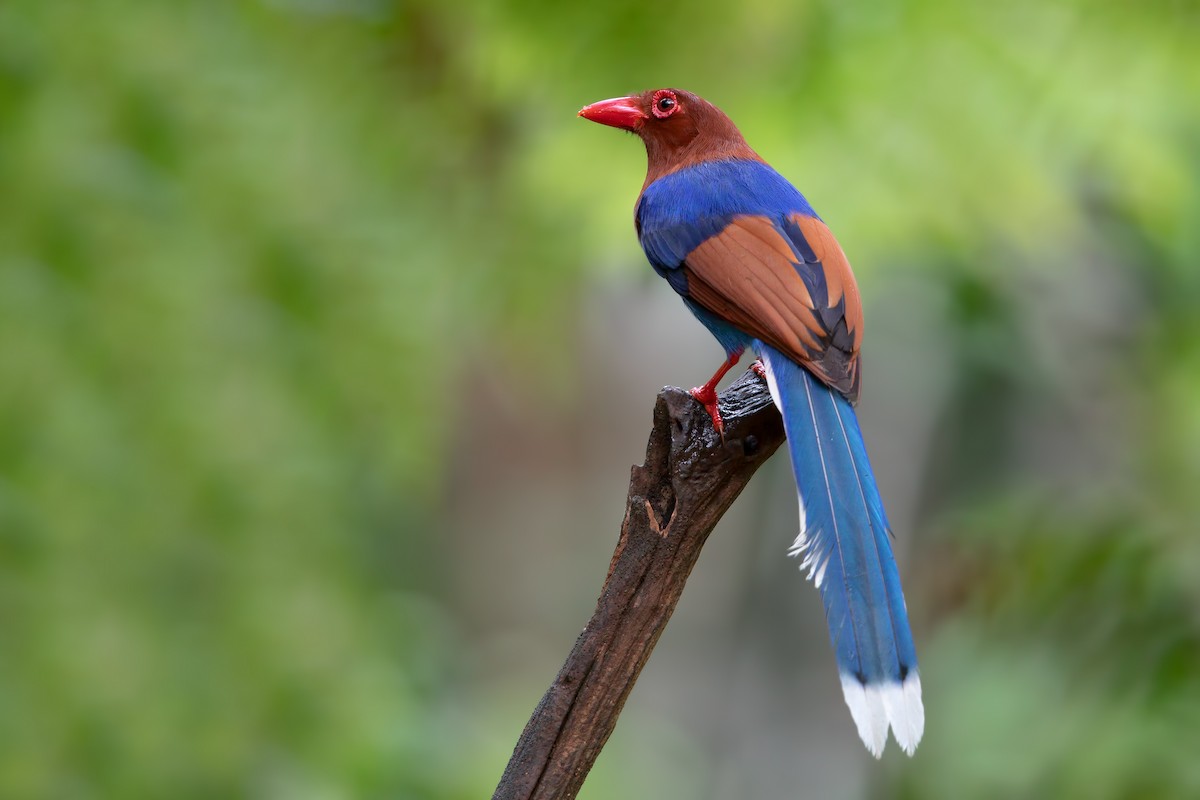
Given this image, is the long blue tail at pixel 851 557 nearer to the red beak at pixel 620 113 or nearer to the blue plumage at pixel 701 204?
the blue plumage at pixel 701 204

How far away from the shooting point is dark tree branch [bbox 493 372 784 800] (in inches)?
71.0

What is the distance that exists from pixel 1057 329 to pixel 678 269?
3.88m

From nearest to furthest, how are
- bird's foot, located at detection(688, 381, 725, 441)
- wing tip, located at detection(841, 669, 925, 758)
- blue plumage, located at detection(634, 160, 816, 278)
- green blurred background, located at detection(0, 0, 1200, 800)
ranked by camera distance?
wing tip, located at detection(841, 669, 925, 758) < bird's foot, located at detection(688, 381, 725, 441) < blue plumage, located at detection(634, 160, 816, 278) < green blurred background, located at detection(0, 0, 1200, 800)

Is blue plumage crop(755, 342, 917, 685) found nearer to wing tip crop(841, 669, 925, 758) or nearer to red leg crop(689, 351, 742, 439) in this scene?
wing tip crop(841, 669, 925, 758)

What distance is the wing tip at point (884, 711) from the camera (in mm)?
1794

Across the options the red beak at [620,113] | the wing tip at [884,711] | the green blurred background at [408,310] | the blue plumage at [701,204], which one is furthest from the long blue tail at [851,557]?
the green blurred background at [408,310]

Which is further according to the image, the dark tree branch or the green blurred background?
the green blurred background

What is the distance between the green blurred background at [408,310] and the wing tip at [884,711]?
1.78 metres

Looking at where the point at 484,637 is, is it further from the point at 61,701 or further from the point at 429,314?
the point at 61,701

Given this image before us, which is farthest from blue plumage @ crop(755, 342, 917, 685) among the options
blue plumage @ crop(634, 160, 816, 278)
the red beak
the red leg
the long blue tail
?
the red beak

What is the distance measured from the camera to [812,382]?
86.7 inches

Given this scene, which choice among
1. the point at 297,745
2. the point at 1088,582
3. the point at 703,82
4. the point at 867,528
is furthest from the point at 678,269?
the point at 297,745

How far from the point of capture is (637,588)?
185 centimetres

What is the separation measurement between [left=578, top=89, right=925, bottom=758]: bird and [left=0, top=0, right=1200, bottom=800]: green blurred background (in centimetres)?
91
